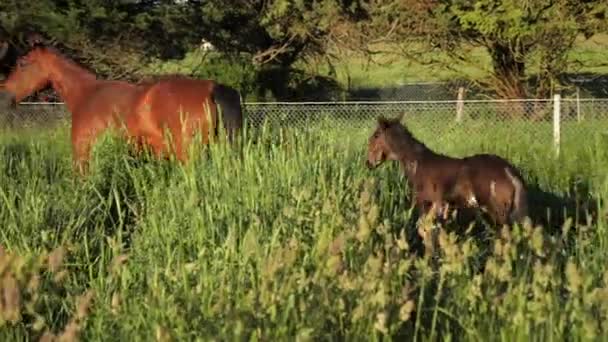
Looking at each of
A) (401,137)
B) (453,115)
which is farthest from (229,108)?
(453,115)

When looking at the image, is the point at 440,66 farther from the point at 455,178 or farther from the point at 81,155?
the point at 455,178

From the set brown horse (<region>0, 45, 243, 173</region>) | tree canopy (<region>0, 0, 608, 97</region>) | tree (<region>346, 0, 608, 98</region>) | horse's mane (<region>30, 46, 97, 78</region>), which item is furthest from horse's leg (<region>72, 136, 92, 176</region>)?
tree (<region>346, 0, 608, 98</region>)

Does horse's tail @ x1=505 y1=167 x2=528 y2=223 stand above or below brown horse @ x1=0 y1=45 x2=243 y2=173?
below

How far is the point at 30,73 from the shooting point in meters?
9.36

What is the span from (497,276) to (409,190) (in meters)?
4.09

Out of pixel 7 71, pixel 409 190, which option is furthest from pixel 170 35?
pixel 409 190

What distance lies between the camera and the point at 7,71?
35.0 feet

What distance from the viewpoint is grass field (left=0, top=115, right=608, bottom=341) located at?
11.1 feet

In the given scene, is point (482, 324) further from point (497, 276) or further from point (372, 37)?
point (372, 37)

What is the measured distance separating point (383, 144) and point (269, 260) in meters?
4.88

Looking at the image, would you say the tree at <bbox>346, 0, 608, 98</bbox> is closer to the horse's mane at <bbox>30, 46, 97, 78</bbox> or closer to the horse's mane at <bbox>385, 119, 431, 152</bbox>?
the horse's mane at <bbox>385, 119, 431, 152</bbox>

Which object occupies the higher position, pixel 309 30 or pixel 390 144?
pixel 309 30

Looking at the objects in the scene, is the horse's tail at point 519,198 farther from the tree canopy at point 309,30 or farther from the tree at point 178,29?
the tree canopy at point 309,30

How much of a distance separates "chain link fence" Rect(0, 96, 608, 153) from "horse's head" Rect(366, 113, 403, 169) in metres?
6.38
